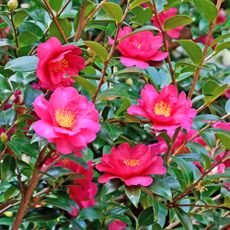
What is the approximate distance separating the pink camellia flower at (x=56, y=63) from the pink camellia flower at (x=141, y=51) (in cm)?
9

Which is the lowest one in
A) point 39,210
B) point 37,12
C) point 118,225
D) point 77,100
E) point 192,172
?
point 118,225

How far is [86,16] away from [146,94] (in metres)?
0.24

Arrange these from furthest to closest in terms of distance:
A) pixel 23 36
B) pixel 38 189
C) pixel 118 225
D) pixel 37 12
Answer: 1. pixel 37 12
2. pixel 118 225
3. pixel 38 189
4. pixel 23 36

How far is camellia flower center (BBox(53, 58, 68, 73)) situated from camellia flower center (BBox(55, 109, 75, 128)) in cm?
8

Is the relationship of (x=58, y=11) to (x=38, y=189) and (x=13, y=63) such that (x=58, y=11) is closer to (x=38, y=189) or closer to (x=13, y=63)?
(x=13, y=63)

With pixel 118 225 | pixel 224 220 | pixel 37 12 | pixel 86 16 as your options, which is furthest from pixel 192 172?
pixel 37 12

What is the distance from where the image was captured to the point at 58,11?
1194 mm

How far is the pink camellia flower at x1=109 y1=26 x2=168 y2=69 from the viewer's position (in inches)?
41.9

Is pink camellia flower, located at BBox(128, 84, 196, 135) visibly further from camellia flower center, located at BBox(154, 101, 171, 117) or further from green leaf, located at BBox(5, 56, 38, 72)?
green leaf, located at BBox(5, 56, 38, 72)

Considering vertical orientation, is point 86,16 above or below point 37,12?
above

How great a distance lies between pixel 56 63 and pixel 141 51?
172 mm

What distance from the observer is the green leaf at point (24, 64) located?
3.40ft

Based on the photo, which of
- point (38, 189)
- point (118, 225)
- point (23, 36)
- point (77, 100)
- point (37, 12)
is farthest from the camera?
point (37, 12)

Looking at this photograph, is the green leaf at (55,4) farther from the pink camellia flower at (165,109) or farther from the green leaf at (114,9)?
the pink camellia flower at (165,109)
